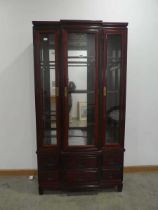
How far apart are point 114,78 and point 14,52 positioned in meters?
1.40

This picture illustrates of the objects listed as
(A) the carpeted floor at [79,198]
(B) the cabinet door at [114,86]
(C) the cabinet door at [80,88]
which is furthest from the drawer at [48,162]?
(B) the cabinet door at [114,86]

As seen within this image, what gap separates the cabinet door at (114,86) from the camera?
7.54ft

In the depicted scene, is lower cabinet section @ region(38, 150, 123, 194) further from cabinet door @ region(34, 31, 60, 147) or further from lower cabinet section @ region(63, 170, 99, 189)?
cabinet door @ region(34, 31, 60, 147)

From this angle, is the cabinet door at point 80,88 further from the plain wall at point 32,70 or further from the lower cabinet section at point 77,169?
the plain wall at point 32,70

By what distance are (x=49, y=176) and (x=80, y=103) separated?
0.97 metres

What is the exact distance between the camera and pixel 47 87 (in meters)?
2.42

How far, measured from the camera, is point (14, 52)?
271cm

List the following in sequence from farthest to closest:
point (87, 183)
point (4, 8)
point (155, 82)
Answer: point (155, 82) → point (4, 8) → point (87, 183)

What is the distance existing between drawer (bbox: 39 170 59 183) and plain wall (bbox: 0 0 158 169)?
53 cm

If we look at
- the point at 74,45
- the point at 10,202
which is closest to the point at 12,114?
the point at 10,202

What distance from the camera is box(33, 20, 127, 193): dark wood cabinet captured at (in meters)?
2.24

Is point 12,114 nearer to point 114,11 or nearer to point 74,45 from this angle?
point 74,45

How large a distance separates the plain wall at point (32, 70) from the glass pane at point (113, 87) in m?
0.54

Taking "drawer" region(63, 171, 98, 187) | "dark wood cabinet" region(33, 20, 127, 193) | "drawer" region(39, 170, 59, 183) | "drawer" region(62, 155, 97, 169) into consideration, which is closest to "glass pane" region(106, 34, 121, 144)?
"dark wood cabinet" region(33, 20, 127, 193)
